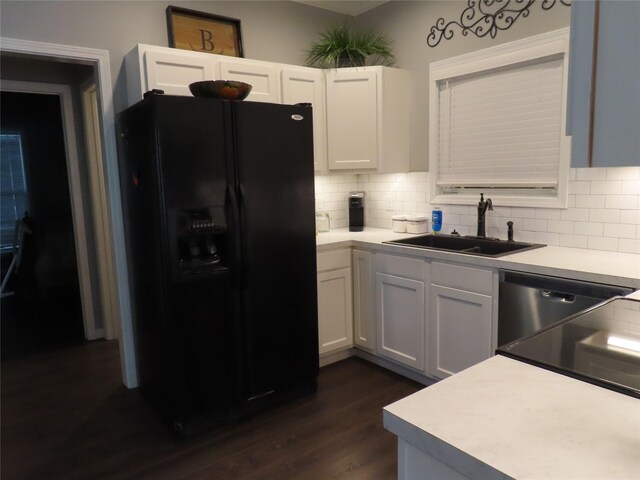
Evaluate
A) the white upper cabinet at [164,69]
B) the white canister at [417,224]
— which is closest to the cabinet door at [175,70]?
the white upper cabinet at [164,69]

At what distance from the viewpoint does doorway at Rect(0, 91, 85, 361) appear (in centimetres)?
538

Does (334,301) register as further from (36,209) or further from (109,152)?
(36,209)

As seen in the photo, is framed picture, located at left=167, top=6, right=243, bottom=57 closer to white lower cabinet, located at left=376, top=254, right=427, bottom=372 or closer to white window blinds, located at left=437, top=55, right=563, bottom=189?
white window blinds, located at left=437, top=55, right=563, bottom=189

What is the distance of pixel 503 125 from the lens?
2.99 m

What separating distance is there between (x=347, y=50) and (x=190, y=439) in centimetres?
281

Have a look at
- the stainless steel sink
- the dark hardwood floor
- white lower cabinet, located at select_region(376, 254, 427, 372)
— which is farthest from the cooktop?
white lower cabinet, located at select_region(376, 254, 427, 372)

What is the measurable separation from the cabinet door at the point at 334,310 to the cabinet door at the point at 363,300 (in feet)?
0.16

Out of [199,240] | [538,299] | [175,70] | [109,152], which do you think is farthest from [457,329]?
[109,152]

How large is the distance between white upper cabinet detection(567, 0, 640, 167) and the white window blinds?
244cm

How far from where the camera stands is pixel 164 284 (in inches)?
92.7

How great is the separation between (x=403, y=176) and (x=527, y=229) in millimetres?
1080

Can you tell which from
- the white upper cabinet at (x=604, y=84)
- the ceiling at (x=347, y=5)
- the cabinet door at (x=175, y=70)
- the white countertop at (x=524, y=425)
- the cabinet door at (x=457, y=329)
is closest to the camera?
the white upper cabinet at (x=604, y=84)

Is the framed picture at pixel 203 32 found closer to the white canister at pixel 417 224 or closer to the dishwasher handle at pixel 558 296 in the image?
the white canister at pixel 417 224

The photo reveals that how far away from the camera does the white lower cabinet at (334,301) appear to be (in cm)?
319
